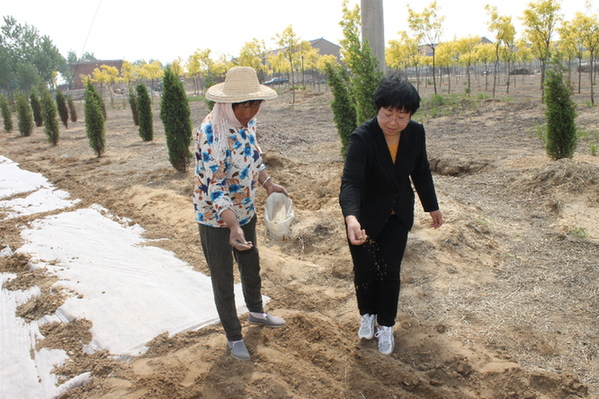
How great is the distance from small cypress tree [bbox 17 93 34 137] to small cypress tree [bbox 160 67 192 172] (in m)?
12.1

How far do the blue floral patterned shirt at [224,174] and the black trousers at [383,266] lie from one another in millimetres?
724

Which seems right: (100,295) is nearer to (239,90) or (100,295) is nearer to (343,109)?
(239,90)

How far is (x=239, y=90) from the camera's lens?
2311 mm

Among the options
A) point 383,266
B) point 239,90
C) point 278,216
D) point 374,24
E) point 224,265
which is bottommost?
point 383,266

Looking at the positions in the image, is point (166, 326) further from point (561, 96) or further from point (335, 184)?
point (561, 96)

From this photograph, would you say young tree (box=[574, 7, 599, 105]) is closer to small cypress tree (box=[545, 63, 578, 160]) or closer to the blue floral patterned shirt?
Result: small cypress tree (box=[545, 63, 578, 160])

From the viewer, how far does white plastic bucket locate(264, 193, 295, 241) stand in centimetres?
259

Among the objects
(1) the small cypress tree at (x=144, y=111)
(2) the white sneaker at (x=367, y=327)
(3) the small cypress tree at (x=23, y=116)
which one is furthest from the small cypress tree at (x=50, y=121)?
(2) the white sneaker at (x=367, y=327)

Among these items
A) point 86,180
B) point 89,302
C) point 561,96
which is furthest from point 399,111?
point 86,180

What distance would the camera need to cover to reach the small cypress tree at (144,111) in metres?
13.1

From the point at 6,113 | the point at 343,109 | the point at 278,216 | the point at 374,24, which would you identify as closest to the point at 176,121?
the point at 343,109

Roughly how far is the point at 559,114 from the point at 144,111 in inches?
429

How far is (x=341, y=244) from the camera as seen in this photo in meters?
4.46

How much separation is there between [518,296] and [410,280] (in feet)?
2.66
